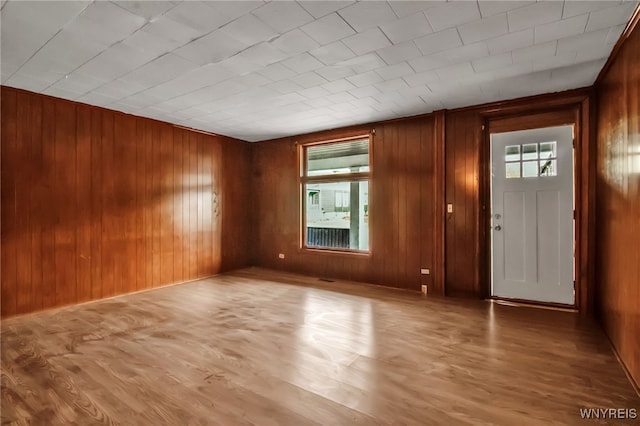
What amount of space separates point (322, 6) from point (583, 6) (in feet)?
5.69

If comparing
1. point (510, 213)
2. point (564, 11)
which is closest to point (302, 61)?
point (564, 11)

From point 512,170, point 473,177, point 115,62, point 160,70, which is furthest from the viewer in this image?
point 473,177

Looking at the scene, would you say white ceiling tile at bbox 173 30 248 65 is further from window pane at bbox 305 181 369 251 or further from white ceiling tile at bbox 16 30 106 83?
window pane at bbox 305 181 369 251

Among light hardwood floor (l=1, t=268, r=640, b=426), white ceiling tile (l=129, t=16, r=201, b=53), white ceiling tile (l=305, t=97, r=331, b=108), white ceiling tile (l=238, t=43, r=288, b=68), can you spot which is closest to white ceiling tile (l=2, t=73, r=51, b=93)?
white ceiling tile (l=129, t=16, r=201, b=53)

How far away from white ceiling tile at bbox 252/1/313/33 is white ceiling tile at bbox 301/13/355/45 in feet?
0.27

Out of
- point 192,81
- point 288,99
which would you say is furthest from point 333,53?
point 192,81

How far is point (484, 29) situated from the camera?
242 cm

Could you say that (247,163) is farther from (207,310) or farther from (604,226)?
(604,226)

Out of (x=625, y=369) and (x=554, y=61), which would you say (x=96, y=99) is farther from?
(x=625, y=369)

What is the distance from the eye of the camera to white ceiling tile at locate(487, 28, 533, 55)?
2496 millimetres

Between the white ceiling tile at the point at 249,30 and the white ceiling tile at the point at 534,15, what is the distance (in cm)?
172

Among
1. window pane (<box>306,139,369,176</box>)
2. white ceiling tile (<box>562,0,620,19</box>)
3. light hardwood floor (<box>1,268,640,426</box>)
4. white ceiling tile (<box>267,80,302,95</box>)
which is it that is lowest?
light hardwood floor (<box>1,268,640,426</box>)

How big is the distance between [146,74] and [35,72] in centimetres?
105

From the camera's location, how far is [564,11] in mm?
2209
